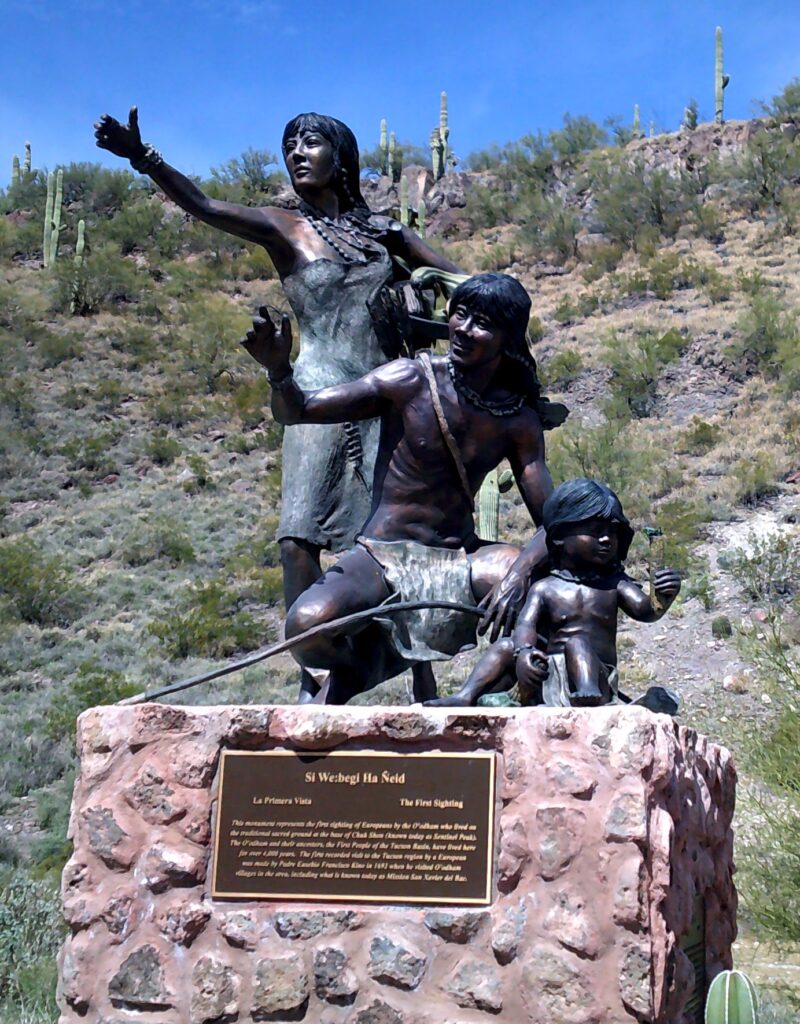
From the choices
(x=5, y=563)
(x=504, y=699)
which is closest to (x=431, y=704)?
(x=504, y=699)

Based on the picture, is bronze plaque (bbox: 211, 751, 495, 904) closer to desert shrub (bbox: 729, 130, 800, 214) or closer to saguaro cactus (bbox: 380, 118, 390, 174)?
desert shrub (bbox: 729, 130, 800, 214)

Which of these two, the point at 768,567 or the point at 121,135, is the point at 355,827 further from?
the point at 768,567

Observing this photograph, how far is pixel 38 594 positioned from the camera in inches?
670

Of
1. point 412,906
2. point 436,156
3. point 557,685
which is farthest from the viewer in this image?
point 436,156

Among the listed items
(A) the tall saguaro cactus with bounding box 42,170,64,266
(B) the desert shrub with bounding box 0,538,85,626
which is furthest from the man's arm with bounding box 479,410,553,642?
(A) the tall saguaro cactus with bounding box 42,170,64,266

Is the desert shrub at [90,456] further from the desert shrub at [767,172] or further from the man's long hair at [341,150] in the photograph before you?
the desert shrub at [767,172]

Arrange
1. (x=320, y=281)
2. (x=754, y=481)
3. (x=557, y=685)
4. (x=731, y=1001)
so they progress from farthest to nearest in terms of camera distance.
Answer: (x=754, y=481), (x=320, y=281), (x=557, y=685), (x=731, y=1001)

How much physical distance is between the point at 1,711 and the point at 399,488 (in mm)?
10458

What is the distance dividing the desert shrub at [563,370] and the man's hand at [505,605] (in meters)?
20.8

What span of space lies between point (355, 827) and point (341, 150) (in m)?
2.87

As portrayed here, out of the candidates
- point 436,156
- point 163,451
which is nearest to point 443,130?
point 436,156

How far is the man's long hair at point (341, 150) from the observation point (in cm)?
493

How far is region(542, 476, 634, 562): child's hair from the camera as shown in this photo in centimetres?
394

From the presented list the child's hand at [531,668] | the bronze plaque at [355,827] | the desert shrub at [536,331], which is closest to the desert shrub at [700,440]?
the desert shrub at [536,331]
